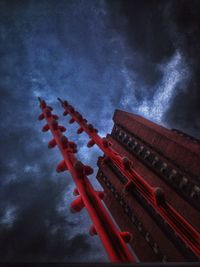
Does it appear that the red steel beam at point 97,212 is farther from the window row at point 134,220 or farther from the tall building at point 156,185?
the window row at point 134,220

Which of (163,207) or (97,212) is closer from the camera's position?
(97,212)

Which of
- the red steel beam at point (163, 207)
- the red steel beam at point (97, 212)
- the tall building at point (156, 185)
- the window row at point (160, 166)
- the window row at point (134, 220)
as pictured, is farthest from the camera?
the window row at point (134, 220)

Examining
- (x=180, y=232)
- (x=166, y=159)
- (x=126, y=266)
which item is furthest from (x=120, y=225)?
(x=126, y=266)

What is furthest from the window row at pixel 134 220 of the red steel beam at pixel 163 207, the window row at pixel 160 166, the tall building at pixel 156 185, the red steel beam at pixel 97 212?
the red steel beam at pixel 97 212

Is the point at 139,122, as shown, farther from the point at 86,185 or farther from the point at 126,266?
the point at 126,266

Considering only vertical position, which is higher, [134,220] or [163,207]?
[134,220]

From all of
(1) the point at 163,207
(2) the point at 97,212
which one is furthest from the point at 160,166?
(2) the point at 97,212

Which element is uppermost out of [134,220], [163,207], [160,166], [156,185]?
[160,166]

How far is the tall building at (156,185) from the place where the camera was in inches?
552

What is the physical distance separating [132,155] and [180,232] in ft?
56.0

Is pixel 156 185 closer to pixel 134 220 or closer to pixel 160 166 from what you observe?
pixel 160 166

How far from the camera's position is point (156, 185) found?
56.8 feet

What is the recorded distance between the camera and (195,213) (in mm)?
13242

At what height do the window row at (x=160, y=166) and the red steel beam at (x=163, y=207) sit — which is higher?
the window row at (x=160, y=166)
